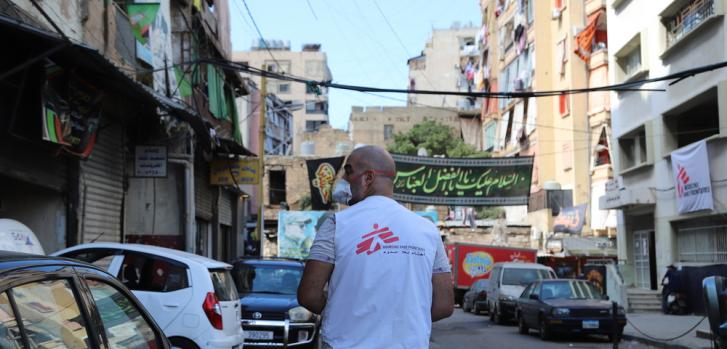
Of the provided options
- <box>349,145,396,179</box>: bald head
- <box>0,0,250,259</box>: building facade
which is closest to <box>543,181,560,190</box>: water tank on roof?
<box>0,0,250,259</box>: building facade

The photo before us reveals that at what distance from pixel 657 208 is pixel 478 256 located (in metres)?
8.38

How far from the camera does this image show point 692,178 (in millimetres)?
21625

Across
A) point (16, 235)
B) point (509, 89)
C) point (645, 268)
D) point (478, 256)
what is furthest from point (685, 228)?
point (509, 89)

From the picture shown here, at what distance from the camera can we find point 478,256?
31.7m

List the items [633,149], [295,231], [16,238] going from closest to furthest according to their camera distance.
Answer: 1. [16,238]
2. [633,149]
3. [295,231]

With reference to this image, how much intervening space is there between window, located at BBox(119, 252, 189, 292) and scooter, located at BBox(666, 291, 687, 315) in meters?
17.9

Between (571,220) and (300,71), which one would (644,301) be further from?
(300,71)

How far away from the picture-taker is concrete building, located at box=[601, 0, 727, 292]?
20812 mm

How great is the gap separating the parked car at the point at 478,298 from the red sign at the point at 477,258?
359 centimetres

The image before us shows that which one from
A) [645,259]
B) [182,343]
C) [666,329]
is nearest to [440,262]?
[182,343]

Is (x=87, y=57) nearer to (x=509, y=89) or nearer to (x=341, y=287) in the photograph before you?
(x=341, y=287)

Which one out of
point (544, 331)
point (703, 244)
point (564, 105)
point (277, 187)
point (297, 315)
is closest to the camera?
point (297, 315)

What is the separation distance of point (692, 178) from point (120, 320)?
20264 mm

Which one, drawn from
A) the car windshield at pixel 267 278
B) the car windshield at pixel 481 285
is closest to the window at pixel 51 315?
the car windshield at pixel 267 278
